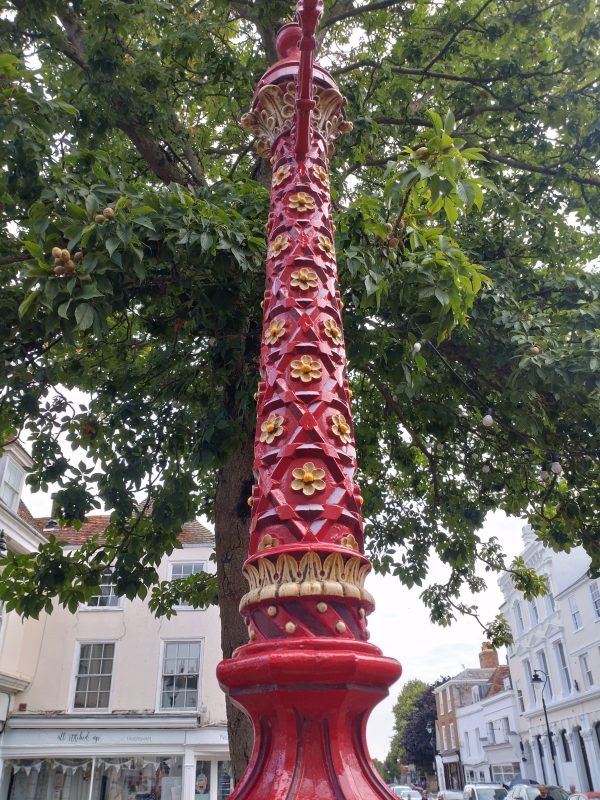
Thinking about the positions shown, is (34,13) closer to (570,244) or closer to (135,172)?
(135,172)

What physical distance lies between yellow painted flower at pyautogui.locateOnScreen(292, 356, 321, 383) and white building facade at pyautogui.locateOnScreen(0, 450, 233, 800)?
20585 mm

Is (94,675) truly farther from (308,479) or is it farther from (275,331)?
(308,479)

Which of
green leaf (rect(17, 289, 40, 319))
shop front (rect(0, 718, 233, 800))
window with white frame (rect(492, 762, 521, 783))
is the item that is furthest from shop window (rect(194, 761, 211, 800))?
window with white frame (rect(492, 762, 521, 783))

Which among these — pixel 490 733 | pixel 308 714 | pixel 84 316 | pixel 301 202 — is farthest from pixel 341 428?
pixel 490 733

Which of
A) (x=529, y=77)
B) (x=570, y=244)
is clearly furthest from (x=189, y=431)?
(x=529, y=77)

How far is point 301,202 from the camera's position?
2422 millimetres

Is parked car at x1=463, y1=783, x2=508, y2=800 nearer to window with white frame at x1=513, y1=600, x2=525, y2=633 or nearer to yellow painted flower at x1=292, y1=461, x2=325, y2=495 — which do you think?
window with white frame at x1=513, y1=600, x2=525, y2=633

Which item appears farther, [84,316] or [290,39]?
[84,316]

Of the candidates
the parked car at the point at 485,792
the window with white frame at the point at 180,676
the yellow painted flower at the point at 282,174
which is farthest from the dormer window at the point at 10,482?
the parked car at the point at 485,792

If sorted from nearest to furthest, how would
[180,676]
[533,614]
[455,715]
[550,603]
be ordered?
[180,676], [550,603], [533,614], [455,715]

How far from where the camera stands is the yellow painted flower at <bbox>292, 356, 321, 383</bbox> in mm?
1929

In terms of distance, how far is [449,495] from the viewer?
905 cm

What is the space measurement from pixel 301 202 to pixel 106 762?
23.4 m

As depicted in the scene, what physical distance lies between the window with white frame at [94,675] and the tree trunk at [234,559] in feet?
62.4
